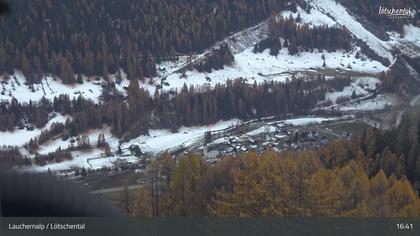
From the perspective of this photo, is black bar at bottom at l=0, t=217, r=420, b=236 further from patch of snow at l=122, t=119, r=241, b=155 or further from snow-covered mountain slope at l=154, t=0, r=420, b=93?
snow-covered mountain slope at l=154, t=0, r=420, b=93

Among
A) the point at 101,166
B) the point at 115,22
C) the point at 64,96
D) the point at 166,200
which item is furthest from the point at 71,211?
the point at 115,22

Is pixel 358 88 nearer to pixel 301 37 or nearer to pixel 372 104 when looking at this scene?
pixel 372 104

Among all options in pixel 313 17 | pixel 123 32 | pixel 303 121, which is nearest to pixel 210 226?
pixel 303 121

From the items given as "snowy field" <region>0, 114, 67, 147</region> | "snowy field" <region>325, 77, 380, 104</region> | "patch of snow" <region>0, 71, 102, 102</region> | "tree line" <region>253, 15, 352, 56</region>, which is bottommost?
"snowy field" <region>0, 114, 67, 147</region>

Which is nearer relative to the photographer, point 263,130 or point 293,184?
point 293,184

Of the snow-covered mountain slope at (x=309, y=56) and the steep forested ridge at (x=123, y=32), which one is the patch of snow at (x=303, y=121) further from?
the steep forested ridge at (x=123, y=32)

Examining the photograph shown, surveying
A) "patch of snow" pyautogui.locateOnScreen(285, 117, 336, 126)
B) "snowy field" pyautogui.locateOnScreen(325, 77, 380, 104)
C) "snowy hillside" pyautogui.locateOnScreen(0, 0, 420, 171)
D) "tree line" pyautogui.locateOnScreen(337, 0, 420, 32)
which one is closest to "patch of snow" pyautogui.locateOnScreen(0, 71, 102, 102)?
"snowy hillside" pyautogui.locateOnScreen(0, 0, 420, 171)

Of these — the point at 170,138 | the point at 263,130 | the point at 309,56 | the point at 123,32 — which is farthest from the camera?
the point at 123,32

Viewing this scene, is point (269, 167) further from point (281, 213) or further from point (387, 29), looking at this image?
point (387, 29)

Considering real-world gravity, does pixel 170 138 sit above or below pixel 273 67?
below
